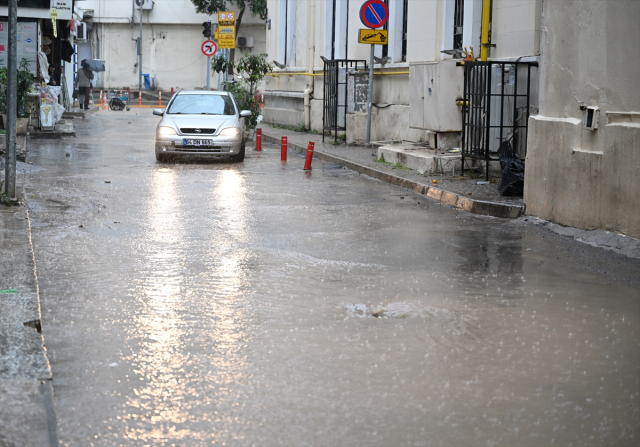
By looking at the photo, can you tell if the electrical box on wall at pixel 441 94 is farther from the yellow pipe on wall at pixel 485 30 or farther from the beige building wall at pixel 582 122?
the beige building wall at pixel 582 122

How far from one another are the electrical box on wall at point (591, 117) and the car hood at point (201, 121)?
989 centimetres

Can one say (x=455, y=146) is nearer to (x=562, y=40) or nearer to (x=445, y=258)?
(x=562, y=40)

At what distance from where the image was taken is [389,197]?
13594mm

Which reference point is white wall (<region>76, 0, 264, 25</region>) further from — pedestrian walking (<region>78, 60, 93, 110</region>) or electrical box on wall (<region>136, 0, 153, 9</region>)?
pedestrian walking (<region>78, 60, 93, 110</region>)

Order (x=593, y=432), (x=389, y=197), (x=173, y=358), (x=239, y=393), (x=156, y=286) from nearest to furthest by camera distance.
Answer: (x=593, y=432) → (x=239, y=393) → (x=173, y=358) → (x=156, y=286) → (x=389, y=197)

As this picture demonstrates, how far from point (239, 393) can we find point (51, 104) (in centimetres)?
2058

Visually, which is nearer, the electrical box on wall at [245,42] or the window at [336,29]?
the window at [336,29]

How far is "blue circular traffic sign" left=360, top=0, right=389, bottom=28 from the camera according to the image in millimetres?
19453

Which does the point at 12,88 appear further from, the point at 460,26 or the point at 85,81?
the point at 85,81

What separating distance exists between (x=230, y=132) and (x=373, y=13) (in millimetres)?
4085

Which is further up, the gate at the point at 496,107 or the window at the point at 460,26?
the window at the point at 460,26

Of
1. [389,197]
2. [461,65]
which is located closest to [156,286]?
[389,197]

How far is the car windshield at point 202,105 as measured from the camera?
19.7 meters

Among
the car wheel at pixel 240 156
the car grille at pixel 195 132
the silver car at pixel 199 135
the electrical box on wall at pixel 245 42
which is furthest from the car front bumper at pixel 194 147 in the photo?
the electrical box on wall at pixel 245 42
